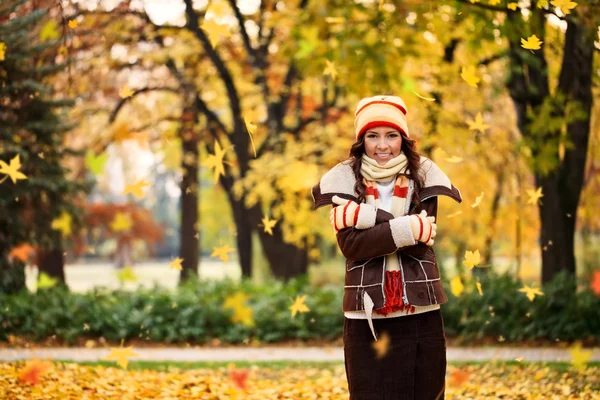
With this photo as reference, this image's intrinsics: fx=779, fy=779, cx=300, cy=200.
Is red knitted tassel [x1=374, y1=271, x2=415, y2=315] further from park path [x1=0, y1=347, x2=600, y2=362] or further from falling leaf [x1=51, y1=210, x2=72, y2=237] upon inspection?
falling leaf [x1=51, y1=210, x2=72, y2=237]

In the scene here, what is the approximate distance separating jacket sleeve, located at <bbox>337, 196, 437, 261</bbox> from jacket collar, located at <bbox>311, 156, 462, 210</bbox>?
19 cm

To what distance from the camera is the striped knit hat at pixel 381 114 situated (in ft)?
12.2

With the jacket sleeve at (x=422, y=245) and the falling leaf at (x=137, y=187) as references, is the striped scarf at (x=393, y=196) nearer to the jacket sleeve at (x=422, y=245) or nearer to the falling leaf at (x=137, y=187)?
the jacket sleeve at (x=422, y=245)

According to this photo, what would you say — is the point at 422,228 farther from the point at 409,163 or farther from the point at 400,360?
the point at 400,360

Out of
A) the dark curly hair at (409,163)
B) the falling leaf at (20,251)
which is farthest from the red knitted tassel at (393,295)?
the falling leaf at (20,251)

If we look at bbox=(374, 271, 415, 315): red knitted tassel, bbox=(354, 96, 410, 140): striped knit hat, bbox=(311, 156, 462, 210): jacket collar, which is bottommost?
bbox=(374, 271, 415, 315): red knitted tassel

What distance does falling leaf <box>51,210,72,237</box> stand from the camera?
11656 millimetres

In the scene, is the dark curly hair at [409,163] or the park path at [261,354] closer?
the dark curly hair at [409,163]

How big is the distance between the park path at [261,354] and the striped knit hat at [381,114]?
18.3 ft

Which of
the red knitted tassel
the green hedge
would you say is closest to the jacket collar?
the red knitted tassel

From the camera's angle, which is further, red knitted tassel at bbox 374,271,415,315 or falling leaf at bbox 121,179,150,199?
falling leaf at bbox 121,179,150,199

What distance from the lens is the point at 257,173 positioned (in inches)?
516

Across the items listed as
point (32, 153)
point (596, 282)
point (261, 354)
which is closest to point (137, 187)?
point (261, 354)

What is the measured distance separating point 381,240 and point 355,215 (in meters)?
0.17
